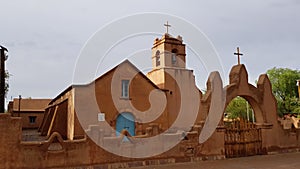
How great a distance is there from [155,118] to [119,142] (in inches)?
480

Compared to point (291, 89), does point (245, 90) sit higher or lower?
lower

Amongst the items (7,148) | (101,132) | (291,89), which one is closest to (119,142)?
(101,132)

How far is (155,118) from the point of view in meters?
23.8

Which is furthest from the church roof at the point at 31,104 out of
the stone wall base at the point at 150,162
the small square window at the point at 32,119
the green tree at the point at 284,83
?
the green tree at the point at 284,83

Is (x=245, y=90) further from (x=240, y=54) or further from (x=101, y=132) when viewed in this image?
(x=101, y=132)

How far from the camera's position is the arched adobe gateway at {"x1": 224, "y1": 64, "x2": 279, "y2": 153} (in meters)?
14.9

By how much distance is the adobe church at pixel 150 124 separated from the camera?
1066 cm

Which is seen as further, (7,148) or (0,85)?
(0,85)

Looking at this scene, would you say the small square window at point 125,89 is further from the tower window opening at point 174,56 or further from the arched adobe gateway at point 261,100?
the arched adobe gateway at point 261,100

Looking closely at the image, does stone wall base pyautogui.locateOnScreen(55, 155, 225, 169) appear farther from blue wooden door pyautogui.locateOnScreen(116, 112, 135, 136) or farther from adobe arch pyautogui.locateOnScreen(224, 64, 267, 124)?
blue wooden door pyautogui.locateOnScreen(116, 112, 135, 136)

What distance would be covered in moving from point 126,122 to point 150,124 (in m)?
8.05

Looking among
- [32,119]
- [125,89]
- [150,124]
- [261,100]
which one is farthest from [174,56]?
[32,119]

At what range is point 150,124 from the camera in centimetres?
1436

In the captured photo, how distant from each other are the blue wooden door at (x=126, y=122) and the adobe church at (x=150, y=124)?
8 centimetres
